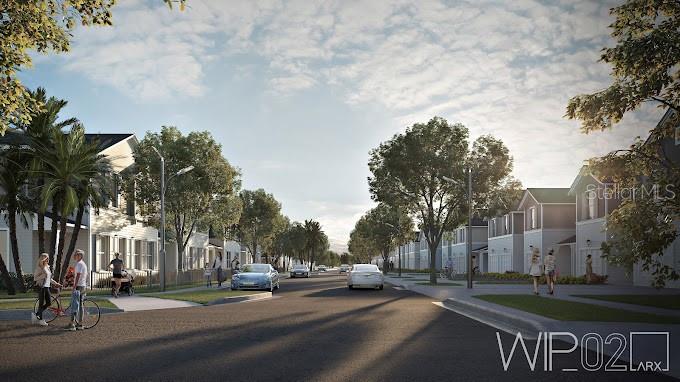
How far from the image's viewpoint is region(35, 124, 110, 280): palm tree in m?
29.7

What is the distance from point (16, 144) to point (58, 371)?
23.5 meters

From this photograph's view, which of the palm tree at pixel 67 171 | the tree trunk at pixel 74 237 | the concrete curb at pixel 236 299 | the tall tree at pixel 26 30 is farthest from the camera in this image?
the tree trunk at pixel 74 237

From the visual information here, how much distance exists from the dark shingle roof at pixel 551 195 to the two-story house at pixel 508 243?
3741mm

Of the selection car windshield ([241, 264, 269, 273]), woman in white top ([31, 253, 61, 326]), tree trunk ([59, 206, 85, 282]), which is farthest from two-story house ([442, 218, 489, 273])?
woman in white top ([31, 253, 61, 326])

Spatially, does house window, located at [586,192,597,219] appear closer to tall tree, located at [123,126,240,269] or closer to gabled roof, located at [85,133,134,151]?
tall tree, located at [123,126,240,269]

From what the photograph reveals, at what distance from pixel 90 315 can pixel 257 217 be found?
7329 cm

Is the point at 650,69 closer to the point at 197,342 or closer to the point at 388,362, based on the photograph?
the point at 388,362

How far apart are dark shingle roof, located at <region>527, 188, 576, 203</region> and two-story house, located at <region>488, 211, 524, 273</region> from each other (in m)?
3.74

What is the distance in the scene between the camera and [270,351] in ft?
37.8

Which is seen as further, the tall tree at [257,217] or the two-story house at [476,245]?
the tall tree at [257,217]

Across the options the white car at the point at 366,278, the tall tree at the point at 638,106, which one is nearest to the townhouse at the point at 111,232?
the white car at the point at 366,278

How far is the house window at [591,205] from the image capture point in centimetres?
4275

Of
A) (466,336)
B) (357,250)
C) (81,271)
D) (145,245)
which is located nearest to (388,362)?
(466,336)

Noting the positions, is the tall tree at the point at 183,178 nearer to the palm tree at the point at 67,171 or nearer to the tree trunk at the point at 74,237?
the tree trunk at the point at 74,237
